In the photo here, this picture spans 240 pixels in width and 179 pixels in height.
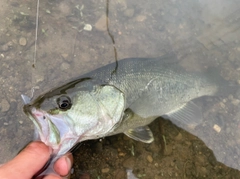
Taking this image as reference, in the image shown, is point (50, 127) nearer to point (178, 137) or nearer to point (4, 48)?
point (4, 48)

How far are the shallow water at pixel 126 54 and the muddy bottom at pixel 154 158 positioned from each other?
0.01 meters

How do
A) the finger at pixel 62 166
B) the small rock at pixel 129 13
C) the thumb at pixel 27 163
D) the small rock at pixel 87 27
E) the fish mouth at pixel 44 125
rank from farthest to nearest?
the small rock at pixel 129 13 → the small rock at pixel 87 27 → the finger at pixel 62 166 → the fish mouth at pixel 44 125 → the thumb at pixel 27 163

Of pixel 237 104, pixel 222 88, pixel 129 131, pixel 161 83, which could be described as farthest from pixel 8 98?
Answer: pixel 237 104

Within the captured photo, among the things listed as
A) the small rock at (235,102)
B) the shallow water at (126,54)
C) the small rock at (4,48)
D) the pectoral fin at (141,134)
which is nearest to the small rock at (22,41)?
the shallow water at (126,54)

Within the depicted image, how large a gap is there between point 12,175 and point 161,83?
1.59 meters

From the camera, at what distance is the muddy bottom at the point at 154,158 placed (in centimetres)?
284

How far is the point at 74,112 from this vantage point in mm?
2244

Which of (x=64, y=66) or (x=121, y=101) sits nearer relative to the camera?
(x=121, y=101)

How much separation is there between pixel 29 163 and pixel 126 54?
5.89 feet

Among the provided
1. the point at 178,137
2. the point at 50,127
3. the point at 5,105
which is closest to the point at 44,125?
the point at 50,127

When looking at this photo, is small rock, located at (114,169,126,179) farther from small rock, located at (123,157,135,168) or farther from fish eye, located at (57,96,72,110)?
fish eye, located at (57,96,72,110)

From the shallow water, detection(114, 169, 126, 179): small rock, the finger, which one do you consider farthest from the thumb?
detection(114, 169, 126, 179): small rock

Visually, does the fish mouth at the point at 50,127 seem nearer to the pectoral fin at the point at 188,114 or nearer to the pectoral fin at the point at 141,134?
the pectoral fin at the point at 141,134

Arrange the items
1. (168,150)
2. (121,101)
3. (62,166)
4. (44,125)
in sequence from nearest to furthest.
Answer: (44,125)
(62,166)
(121,101)
(168,150)
